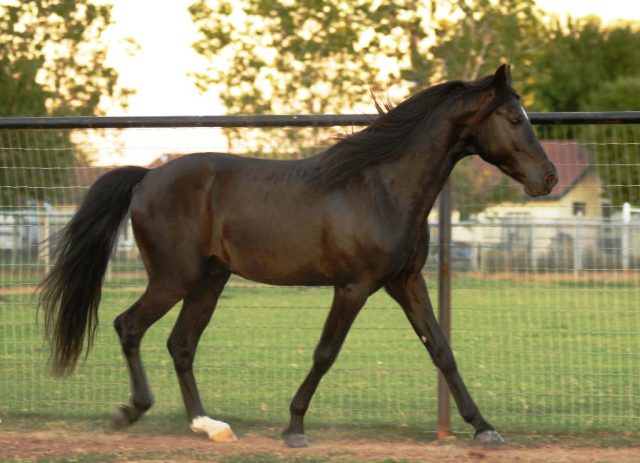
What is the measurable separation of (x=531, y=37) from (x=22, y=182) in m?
21.7

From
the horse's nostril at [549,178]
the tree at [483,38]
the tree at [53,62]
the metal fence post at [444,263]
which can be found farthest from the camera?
the tree at [483,38]

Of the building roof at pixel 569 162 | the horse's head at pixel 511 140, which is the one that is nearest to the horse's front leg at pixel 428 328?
the horse's head at pixel 511 140

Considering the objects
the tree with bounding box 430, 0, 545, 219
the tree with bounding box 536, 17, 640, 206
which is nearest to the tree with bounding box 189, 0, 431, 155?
the tree with bounding box 430, 0, 545, 219

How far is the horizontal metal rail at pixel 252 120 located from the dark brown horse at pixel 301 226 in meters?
0.34

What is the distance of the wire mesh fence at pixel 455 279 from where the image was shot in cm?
720

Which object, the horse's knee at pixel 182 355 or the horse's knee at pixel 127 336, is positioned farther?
the horse's knee at pixel 182 355

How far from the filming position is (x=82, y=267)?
6.95 m

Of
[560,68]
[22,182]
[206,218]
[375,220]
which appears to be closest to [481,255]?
[375,220]

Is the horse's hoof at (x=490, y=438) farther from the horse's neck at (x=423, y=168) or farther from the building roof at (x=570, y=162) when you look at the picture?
the building roof at (x=570, y=162)

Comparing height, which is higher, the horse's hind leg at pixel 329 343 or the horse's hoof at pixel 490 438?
the horse's hind leg at pixel 329 343

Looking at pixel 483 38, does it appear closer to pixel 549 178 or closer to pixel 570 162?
pixel 570 162

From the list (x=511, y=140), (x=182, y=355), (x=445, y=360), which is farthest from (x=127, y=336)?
(x=511, y=140)

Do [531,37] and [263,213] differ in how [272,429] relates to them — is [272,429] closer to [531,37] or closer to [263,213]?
[263,213]

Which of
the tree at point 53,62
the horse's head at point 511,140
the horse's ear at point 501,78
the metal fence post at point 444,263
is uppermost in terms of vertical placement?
the tree at point 53,62
